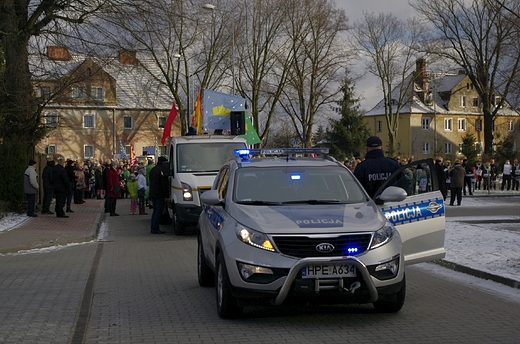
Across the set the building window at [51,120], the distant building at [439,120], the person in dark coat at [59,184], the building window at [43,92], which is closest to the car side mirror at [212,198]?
the person in dark coat at [59,184]

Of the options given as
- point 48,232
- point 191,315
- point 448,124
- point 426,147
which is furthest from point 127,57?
point 448,124

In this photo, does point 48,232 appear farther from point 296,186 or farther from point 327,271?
point 327,271

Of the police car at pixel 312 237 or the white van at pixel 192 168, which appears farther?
the white van at pixel 192 168

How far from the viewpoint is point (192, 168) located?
18250 millimetres

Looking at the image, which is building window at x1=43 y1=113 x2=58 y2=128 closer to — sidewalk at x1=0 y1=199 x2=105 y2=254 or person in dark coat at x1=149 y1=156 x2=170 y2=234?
sidewalk at x1=0 y1=199 x2=105 y2=254

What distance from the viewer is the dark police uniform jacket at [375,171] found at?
9359 millimetres

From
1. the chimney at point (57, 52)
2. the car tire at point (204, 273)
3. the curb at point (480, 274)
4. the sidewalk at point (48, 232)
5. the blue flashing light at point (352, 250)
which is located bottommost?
the sidewalk at point (48, 232)

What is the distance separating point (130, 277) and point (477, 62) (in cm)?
4336

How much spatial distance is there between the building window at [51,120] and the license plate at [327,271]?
2142 centimetres

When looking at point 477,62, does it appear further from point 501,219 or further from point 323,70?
point 501,219

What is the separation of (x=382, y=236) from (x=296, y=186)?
1431mm

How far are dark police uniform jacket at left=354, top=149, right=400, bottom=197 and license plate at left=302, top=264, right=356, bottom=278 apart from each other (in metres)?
2.64

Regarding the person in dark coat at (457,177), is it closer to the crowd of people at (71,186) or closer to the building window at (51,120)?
the crowd of people at (71,186)

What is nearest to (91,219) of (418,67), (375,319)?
(375,319)
